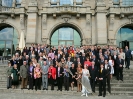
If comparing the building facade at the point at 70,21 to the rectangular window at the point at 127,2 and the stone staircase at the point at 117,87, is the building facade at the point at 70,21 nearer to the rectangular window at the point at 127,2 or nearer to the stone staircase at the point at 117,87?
the rectangular window at the point at 127,2

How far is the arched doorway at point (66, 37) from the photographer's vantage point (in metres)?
24.7

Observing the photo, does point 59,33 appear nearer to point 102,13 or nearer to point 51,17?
point 51,17

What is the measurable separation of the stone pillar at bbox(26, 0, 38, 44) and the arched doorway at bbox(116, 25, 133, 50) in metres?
11.2

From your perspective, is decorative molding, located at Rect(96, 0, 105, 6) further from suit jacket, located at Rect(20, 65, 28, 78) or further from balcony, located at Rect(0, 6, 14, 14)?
suit jacket, located at Rect(20, 65, 28, 78)

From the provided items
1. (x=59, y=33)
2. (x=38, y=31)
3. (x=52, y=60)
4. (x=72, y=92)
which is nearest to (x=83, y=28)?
(x=59, y=33)

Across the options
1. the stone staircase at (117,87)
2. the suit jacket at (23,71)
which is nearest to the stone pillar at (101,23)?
the stone staircase at (117,87)

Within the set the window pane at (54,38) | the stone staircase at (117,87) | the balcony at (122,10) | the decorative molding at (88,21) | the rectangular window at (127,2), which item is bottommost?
the stone staircase at (117,87)

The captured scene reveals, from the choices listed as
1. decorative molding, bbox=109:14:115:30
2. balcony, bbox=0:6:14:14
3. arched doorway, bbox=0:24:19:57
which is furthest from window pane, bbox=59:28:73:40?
balcony, bbox=0:6:14:14

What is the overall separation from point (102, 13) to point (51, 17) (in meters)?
6.63

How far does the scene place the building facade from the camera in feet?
74.7

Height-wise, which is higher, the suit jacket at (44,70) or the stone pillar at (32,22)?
the stone pillar at (32,22)

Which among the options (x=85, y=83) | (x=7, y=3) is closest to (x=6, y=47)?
(x=7, y=3)

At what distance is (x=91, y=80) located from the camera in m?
12.3

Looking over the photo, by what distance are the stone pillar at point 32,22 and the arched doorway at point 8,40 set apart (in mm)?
3326
